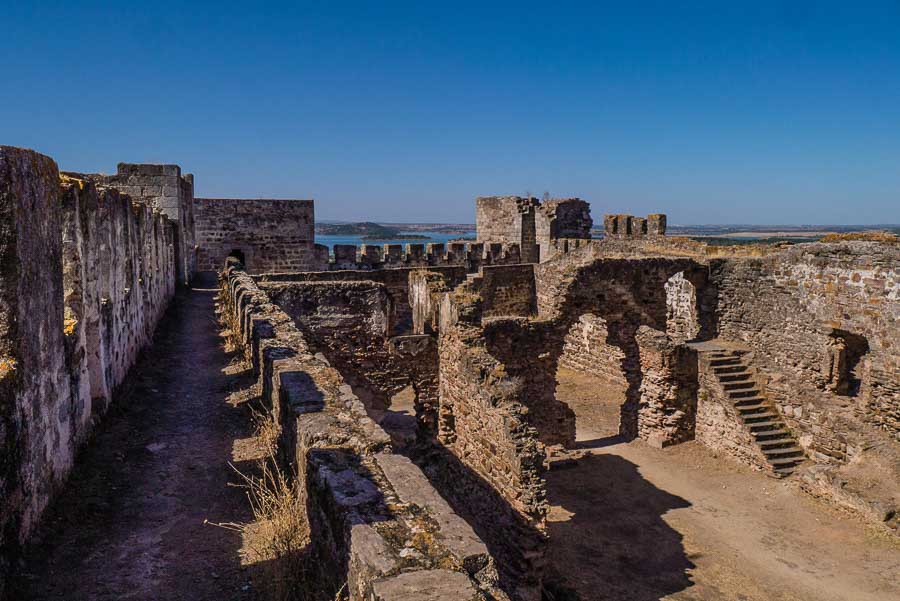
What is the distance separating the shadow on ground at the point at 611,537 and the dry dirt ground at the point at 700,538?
0.02 m

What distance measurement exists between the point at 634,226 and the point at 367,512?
2221 cm

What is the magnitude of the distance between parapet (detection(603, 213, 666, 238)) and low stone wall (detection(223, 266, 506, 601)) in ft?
64.9

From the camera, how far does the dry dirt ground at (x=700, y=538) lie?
8492 millimetres

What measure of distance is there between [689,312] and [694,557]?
27.1 ft

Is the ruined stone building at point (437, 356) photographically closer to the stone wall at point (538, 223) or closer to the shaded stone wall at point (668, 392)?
the shaded stone wall at point (668, 392)

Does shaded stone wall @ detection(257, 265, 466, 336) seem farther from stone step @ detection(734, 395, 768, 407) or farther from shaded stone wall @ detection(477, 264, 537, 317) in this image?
stone step @ detection(734, 395, 768, 407)

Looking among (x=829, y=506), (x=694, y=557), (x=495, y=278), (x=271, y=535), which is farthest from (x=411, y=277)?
(x=271, y=535)

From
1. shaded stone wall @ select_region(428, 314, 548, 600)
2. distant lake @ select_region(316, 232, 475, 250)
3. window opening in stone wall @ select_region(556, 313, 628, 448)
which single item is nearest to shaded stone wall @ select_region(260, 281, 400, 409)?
shaded stone wall @ select_region(428, 314, 548, 600)

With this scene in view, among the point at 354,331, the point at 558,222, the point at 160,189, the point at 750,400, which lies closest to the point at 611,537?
the point at 750,400

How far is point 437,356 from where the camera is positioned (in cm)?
1194

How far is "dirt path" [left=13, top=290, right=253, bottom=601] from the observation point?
→ 12.1 feet

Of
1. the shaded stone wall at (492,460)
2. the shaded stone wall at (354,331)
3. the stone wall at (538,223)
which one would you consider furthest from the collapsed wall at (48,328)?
the stone wall at (538,223)

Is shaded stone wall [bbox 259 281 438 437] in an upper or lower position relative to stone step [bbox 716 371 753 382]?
upper

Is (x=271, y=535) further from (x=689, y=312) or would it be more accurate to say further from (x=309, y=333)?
(x=689, y=312)
